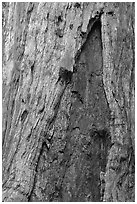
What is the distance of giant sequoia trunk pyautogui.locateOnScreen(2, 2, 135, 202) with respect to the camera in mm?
2086

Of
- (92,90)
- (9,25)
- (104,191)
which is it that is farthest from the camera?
(9,25)

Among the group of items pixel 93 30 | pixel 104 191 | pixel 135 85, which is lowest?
pixel 104 191

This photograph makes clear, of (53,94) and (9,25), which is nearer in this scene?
(53,94)

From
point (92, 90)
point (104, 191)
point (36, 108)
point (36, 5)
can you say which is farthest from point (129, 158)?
point (36, 5)

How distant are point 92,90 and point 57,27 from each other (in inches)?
14.8

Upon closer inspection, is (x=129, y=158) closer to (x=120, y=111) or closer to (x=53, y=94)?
(x=120, y=111)

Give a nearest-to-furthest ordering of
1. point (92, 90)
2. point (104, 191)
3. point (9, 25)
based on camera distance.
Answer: point (104, 191)
point (92, 90)
point (9, 25)

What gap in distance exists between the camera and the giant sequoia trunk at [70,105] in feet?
6.84

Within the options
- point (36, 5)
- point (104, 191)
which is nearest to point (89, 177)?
point (104, 191)

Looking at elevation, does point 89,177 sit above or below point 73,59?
below

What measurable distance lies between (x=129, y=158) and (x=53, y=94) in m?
0.50

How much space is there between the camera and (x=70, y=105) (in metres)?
2.16

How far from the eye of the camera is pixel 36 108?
2.14m

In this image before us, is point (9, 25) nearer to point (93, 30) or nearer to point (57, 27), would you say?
point (57, 27)
